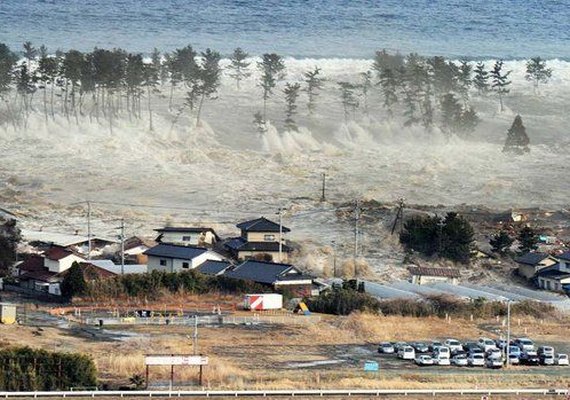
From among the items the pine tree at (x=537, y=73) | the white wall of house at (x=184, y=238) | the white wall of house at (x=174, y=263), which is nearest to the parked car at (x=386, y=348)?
the white wall of house at (x=174, y=263)

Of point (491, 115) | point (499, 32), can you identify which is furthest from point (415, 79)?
point (499, 32)

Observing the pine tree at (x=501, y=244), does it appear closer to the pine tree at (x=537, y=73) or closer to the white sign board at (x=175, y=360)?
the white sign board at (x=175, y=360)

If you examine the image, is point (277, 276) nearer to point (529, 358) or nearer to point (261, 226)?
point (261, 226)

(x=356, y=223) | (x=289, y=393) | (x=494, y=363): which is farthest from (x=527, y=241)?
(x=289, y=393)

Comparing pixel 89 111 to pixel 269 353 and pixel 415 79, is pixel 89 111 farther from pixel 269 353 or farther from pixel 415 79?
pixel 269 353

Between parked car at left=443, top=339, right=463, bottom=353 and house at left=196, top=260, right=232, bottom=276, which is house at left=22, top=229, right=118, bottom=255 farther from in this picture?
parked car at left=443, top=339, right=463, bottom=353

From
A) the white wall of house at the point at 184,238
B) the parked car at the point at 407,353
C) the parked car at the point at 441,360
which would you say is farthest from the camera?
the white wall of house at the point at 184,238
